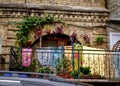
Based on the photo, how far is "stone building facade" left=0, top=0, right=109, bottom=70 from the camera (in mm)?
12266

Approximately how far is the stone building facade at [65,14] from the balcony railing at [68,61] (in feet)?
3.34

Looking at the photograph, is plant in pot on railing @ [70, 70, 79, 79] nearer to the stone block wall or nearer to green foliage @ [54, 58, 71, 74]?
green foliage @ [54, 58, 71, 74]

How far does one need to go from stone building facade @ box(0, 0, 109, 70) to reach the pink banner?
44.6 inches

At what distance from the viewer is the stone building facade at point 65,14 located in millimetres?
12266

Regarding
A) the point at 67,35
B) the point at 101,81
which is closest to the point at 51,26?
the point at 67,35

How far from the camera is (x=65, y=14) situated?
12.6 metres

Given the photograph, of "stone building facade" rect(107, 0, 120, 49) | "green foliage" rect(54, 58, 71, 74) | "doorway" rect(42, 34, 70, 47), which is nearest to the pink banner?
"green foliage" rect(54, 58, 71, 74)

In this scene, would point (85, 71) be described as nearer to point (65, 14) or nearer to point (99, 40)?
point (99, 40)

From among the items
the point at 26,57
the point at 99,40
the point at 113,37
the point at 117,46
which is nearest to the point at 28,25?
the point at 26,57

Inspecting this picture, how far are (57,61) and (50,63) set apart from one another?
345mm

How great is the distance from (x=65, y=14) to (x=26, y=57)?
2.40m

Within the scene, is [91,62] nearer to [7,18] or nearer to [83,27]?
[83,27]

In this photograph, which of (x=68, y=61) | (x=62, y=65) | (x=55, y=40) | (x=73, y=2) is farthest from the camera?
(x=73, y=2)

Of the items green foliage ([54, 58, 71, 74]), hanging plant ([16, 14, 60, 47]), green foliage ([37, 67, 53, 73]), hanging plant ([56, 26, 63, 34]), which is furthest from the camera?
hanging plant ([56, 26, 63, 34])
